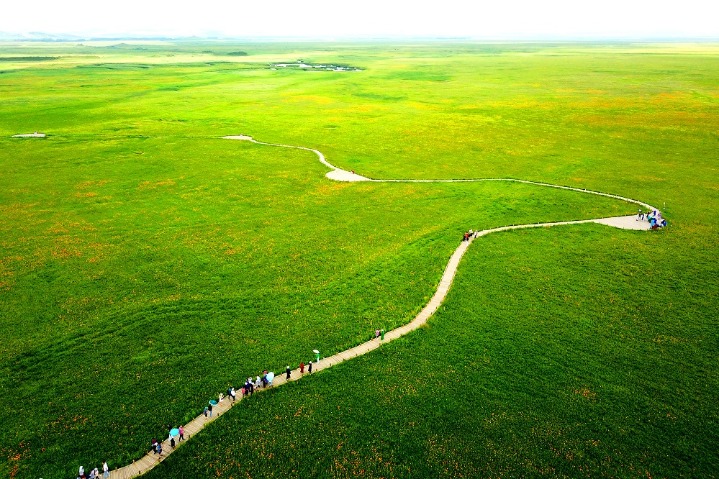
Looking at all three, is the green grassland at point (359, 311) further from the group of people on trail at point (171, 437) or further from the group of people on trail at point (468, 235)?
the group of people on trail at point (468, 235)

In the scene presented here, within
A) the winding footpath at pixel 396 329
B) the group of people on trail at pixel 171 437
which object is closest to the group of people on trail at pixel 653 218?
the winding footpath at pixel 396 329

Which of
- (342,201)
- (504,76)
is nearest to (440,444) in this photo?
(342,201)

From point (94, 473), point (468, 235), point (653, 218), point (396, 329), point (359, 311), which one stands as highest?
point (653, 218)

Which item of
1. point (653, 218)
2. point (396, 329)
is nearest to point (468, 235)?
point (396, 329)

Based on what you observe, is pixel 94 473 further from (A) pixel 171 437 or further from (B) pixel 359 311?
(B) pixel 359 311

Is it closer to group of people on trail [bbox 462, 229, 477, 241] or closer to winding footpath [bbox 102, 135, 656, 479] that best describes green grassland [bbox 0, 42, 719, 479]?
winding footpath [bbox 102, 135, 656, 479]

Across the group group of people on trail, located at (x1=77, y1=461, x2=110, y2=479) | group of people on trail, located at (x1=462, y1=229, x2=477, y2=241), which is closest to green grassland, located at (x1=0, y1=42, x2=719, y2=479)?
group of people on trail, located at (x1=77, y1=461, x2=110, y2=479)
